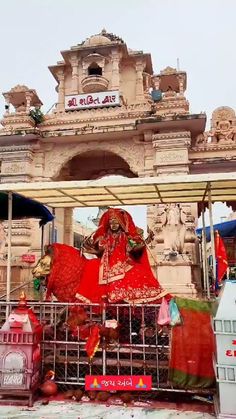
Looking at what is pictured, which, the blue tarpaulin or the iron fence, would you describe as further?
the blue tarpaulin

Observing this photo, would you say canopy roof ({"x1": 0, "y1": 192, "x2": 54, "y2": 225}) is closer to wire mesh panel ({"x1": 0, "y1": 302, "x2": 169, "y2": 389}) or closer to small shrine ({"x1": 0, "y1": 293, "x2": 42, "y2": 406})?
wire mesh panel ({"x1": 0, "y1": 302, "x2": 169, "y2": 389})

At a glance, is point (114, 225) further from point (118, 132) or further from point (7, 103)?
point (7, 103)

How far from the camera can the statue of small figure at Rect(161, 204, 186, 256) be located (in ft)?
39.4

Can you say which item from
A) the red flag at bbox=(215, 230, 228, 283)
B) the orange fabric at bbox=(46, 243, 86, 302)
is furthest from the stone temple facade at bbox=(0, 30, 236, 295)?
the orange fabric at bbox=(46, 243, 86, 302)

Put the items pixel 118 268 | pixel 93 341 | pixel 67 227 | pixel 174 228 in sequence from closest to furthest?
pixel 93 341 < pixel 118 268 < pixel 174 228 < pixel 67 227

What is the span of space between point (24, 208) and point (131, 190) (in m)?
2.39

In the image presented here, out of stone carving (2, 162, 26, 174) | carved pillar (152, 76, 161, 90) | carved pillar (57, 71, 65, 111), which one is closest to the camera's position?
stone carving (2, 162, 26, 174)

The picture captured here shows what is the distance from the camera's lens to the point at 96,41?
15.7 meters

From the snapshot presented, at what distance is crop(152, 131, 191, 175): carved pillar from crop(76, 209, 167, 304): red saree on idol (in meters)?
7.33

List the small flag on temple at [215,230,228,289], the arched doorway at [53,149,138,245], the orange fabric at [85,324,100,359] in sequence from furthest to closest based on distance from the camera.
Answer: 1. the arched doorway at [53,149,138,245]
2. the small flag on temple at [215,230,228,289]
3. the orange fabric at [85,324,100,359]

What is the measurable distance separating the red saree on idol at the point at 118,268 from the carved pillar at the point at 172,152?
24.0 feet

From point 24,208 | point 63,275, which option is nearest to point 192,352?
point 63,275

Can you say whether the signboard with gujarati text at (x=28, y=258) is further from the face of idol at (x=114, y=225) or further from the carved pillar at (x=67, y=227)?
the face of idol at (x=114, y=225)

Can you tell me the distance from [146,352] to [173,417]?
93 centimetres
